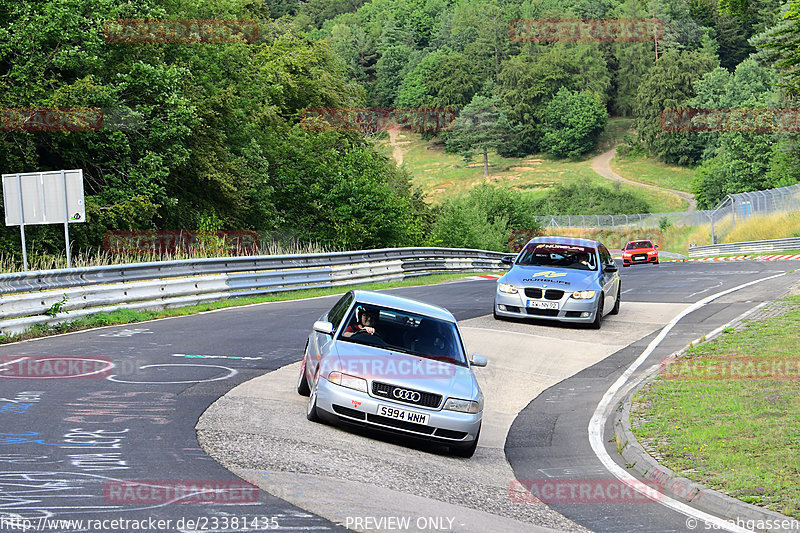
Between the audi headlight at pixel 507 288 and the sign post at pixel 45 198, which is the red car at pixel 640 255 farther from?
the sign post at pixel 45 198

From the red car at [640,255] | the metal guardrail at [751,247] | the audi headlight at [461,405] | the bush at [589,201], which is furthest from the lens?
the bush at [589,201]

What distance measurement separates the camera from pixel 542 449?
9.80 meters

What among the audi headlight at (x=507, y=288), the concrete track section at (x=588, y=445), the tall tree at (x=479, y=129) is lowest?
the concrete track section at (x=588, y=445)

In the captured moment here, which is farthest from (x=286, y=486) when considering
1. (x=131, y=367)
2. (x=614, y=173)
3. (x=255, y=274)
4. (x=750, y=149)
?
(x=614, y=173)

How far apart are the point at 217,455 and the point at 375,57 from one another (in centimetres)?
18781

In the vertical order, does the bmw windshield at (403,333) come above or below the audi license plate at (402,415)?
above

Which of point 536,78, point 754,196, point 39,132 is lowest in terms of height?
point 754,196

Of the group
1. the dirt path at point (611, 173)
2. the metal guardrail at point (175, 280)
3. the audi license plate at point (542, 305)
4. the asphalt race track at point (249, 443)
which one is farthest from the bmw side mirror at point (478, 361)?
the dirt path at point (611, 173)

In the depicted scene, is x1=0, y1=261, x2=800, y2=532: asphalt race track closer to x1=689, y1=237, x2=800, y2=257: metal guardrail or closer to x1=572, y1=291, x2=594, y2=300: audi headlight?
x1=572, y1=291, x2=594, y2=300: audi headlight


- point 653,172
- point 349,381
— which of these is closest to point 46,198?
point 349,381

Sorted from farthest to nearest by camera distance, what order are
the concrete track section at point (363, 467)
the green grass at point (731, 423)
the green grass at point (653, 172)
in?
the green grass at point (653, 172), the green grass at point (731, 423), the concrete track section at point (363, 467)

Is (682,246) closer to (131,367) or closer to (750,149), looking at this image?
(750,149)

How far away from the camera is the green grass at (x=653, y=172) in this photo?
426ft

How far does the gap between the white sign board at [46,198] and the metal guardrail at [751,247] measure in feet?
152
